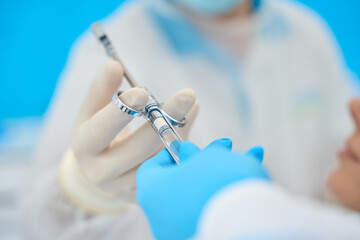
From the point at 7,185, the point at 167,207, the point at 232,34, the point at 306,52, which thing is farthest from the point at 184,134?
the point at 7,185

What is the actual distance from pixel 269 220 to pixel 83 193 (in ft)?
1.38

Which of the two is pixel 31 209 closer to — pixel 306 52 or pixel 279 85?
pixel 279 85

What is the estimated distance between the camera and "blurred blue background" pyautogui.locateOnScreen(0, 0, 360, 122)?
1.20 meters

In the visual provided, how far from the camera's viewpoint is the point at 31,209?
2.12 ft

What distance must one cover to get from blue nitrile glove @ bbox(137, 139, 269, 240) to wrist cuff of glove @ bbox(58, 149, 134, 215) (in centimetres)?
22

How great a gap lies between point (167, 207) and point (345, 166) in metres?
0.47

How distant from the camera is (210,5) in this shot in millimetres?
818

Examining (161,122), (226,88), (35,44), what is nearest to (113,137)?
(161,122)

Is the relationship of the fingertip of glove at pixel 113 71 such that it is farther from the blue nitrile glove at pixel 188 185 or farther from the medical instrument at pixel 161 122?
the blue nitrile glove at pixel 188 185

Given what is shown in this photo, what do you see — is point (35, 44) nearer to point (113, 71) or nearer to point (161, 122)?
point (113, 71)

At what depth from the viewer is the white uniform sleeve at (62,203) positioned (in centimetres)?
62

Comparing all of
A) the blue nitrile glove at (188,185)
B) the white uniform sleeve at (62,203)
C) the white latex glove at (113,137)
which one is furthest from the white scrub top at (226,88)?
the blue nitrile glove at (188,185)

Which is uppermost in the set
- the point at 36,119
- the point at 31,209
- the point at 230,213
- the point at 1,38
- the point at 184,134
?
the point at 1,38

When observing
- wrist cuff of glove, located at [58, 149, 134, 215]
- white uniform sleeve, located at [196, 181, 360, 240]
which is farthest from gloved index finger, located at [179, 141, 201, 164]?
wrist cuff of glove, located at [58, 149, 134, 215]
